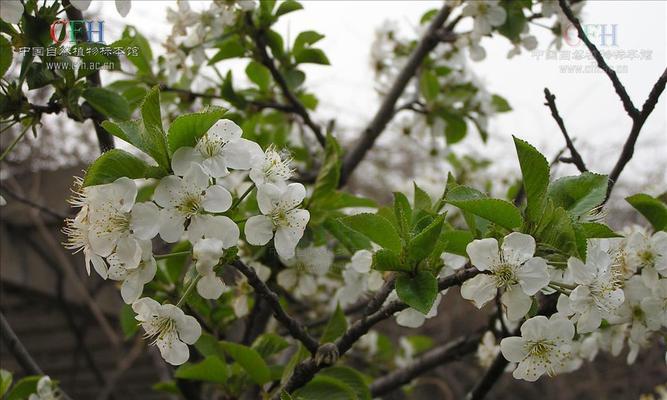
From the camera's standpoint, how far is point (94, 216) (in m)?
0.74

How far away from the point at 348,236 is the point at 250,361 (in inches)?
9.4

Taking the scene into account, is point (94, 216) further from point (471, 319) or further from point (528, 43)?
point (471, 319)

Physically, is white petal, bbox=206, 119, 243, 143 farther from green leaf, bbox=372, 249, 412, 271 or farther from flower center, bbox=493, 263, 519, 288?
flower center, bbox=493, 263, 519, 288

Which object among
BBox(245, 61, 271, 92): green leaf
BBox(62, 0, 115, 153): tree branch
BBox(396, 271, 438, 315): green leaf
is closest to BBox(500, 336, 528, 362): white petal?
BBox(396, 271, 438, 315): green leaf

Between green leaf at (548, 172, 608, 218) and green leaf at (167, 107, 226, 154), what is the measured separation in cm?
42

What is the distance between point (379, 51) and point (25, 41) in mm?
1249

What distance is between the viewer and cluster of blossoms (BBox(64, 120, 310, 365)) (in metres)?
0.74

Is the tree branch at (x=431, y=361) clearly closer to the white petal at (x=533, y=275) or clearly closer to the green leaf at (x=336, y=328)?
the green leaf at (x=336, y=328)

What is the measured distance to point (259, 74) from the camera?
5.40 feet

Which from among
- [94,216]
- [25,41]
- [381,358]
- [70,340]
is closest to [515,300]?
[94,216]

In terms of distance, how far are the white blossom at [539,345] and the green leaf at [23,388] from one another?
2.66ft

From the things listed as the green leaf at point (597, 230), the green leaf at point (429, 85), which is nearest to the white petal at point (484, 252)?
the green leaf at point (597, 230)

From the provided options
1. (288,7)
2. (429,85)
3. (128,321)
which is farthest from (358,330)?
(429,85)

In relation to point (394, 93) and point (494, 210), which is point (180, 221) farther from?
point (394, 93)
